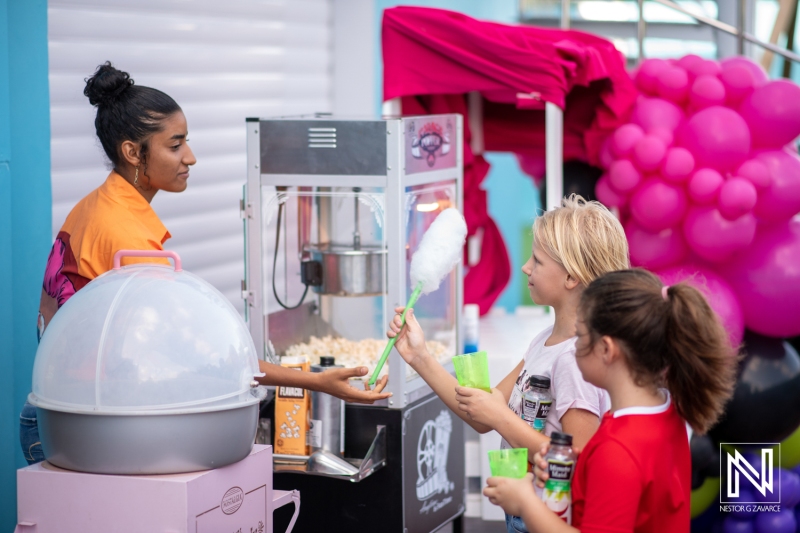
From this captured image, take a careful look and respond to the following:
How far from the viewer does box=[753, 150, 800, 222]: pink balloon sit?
11.7ft

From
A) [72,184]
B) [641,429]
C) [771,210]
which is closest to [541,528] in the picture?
[641,429]

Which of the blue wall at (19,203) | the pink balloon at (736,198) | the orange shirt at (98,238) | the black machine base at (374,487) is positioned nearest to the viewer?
the orange shirt at (98,238)

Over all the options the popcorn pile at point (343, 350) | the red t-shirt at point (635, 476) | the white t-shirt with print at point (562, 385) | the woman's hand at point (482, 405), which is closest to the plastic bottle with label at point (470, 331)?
the popcorn pile at point (343, 350)

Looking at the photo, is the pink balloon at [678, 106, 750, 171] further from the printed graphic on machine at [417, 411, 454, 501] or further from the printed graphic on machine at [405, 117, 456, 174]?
the printed graphic on machine at [417, 411, 454, 501]

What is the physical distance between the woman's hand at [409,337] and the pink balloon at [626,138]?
1.84 m

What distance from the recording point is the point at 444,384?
7.16ft

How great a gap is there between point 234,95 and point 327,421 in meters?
1.81

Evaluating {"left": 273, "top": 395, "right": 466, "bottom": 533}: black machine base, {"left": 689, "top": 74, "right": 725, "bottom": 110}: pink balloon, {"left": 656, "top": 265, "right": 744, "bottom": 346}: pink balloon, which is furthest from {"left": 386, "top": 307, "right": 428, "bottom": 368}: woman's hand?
{"left": 689, "top": 74, "right": 725, "bottom": 110}: pink balloon

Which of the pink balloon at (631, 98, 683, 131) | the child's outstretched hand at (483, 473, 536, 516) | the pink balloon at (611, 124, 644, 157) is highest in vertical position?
the pink balloon at (631, 98, 683, 131)

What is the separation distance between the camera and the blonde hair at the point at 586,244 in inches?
77.9

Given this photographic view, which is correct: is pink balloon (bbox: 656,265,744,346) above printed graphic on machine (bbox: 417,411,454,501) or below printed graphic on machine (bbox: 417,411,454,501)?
above

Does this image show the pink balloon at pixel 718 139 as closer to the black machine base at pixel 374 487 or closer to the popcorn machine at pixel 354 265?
the popcorn machine at pixel 354 265

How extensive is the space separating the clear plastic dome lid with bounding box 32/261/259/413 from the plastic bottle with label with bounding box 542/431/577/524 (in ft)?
1.97

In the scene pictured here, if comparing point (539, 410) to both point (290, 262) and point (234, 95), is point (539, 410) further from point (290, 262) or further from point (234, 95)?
point (234, 95)
